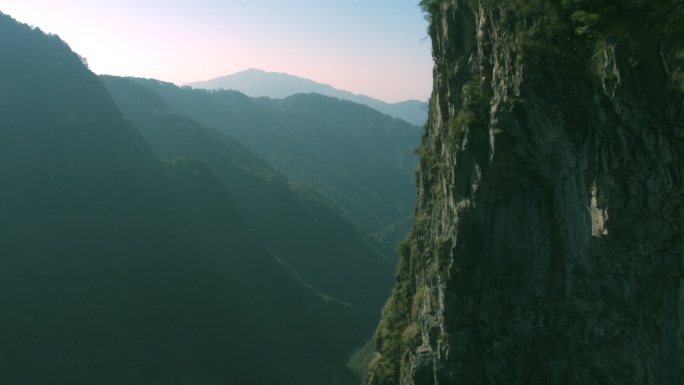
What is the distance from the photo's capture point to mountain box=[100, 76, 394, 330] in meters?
110

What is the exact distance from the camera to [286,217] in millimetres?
123438

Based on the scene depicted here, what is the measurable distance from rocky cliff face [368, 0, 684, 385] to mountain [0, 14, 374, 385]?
52.4 m

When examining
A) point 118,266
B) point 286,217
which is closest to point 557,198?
point 118,266

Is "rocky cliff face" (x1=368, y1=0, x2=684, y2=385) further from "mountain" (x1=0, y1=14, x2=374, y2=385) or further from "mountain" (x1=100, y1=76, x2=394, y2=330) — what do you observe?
"mountain" (x1=100, y1=76, x2=394, y2=330)

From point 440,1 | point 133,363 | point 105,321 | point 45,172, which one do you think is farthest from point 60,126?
point 440,1

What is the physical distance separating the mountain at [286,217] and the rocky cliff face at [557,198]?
74.2 m

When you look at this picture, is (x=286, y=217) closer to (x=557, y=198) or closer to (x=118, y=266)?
(x=118, y=266)

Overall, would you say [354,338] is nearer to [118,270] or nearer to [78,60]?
[118,270]

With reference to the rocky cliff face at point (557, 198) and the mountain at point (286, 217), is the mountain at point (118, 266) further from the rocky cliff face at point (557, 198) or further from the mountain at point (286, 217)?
the rocky cliff face at point (557, 198)

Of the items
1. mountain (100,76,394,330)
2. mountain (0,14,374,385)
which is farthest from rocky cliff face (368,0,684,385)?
mountain (100,76,394,330)

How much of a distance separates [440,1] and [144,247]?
6964 cm

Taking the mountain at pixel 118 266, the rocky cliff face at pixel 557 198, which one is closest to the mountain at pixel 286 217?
the mountain at pixel 118 266

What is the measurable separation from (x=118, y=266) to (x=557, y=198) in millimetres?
71610

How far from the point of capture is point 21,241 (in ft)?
226
